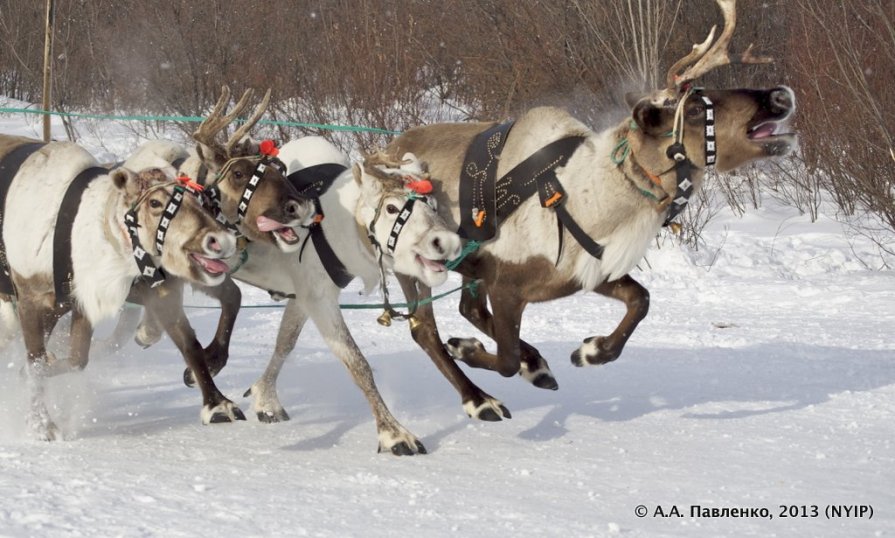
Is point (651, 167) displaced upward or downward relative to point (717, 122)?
downward

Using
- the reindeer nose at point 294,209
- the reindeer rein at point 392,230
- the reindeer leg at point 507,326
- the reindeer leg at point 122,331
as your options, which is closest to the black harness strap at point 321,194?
the reindeer nose at point 294,209

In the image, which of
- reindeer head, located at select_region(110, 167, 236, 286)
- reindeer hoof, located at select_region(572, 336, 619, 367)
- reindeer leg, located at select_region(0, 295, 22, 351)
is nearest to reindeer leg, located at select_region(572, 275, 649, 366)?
reindeer hoof, located at select_region(572, 336, 619, 367)

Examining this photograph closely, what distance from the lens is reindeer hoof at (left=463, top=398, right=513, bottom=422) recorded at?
5.85 meters

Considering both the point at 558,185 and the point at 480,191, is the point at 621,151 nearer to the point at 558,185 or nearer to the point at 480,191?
the point at 558,185

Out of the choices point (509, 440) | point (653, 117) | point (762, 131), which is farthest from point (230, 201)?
point (762, 131)

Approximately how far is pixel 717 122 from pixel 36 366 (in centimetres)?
341

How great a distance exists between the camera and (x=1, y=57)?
75.1 feet

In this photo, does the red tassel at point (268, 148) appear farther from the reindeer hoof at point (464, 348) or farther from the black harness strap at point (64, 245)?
the reindeer hoof at point (464, 348)

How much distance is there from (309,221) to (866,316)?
5615 millimetres

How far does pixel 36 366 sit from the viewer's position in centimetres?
568

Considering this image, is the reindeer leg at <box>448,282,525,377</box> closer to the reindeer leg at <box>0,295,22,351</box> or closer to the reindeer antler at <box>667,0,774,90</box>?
the reindeer antler at <box>667,0,774,90</box>

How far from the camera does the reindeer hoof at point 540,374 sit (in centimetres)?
609

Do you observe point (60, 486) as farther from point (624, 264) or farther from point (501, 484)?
point (624, 264)

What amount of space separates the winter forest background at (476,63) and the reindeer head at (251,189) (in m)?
7.74
